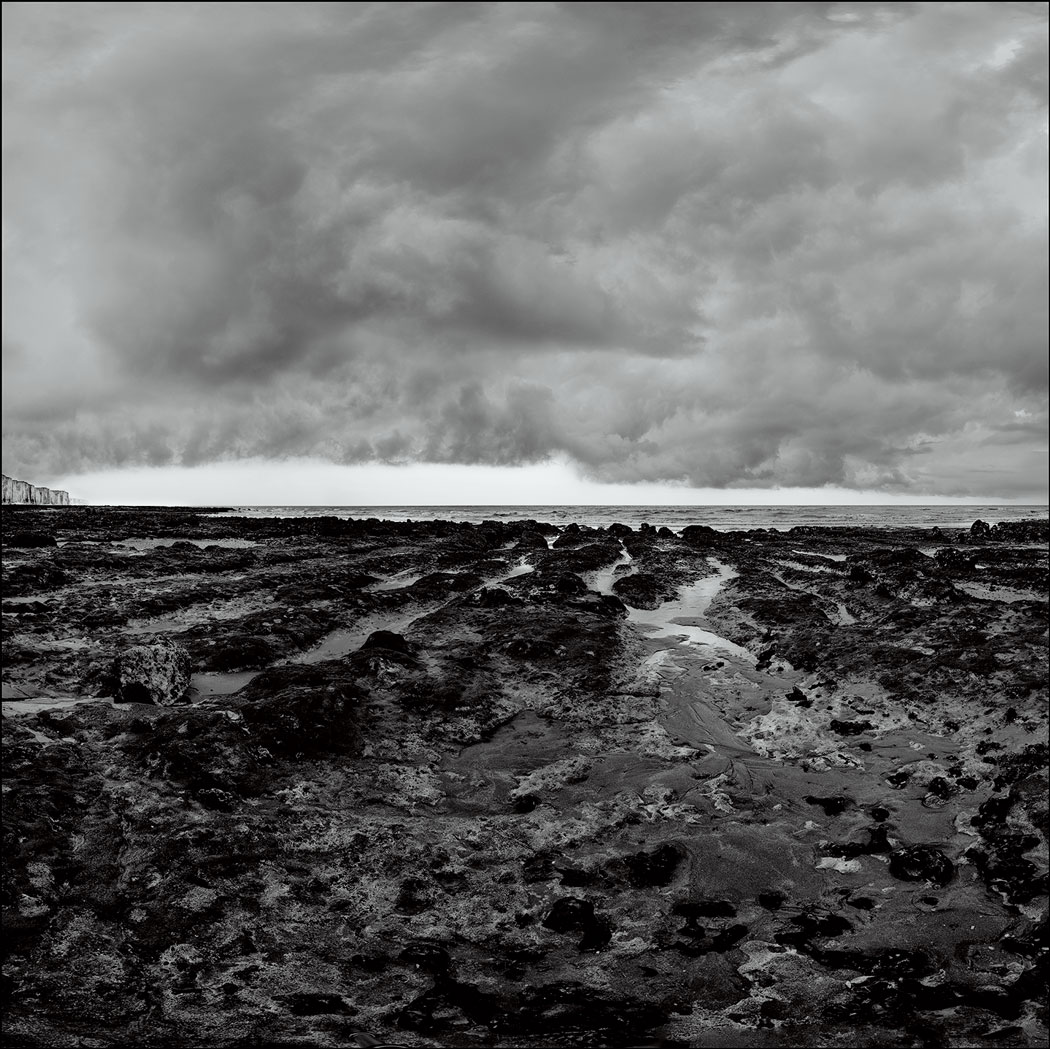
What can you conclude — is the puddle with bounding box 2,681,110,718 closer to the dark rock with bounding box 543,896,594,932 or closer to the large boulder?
the large boulder

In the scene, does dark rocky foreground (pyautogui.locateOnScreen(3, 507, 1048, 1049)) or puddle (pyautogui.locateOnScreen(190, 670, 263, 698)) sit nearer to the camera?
dark rocky foreground (pyautogui.locateOnScreen(3, 507, 1048, 1049))

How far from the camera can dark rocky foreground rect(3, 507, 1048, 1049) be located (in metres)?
4.84

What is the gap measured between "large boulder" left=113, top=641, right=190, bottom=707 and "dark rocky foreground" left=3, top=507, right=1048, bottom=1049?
0.06m

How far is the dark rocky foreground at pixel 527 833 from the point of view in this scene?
4836 millimetres

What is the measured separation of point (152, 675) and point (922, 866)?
998 centimetres

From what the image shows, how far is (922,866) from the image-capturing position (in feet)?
21.4

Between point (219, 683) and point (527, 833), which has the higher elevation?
point (219, 683)

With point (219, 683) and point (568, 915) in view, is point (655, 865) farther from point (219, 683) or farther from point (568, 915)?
point (219, 683)

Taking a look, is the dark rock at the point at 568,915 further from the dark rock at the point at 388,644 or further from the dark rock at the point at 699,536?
the dark rock at the point at 699,536

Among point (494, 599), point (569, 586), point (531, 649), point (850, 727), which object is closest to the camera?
point (850, 727)

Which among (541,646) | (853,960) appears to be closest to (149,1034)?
(853,960)

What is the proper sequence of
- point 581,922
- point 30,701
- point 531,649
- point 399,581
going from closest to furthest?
point 581,922 < point 30,701 < point 531,649 < point 399,581

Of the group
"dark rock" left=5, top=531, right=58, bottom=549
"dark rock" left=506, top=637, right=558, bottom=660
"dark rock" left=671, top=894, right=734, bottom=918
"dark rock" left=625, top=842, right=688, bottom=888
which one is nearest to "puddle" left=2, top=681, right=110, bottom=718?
"dark rock" left=506, top=637, right=558, bottom=660

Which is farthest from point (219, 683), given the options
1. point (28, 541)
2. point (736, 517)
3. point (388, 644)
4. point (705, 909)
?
point (736, 517)
